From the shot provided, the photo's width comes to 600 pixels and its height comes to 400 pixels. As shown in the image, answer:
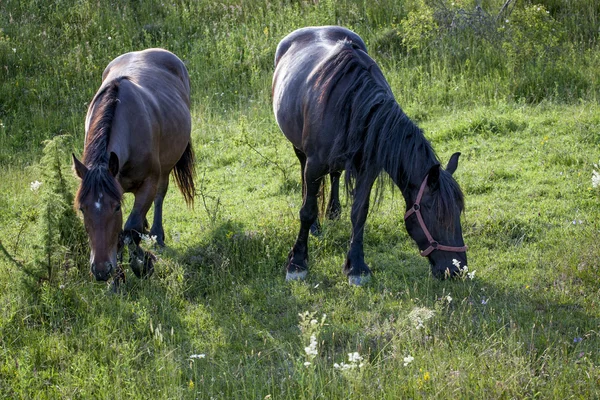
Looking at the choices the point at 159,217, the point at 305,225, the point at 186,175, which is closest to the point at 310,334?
the point at 305,225

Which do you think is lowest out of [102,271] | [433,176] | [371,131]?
[102,271]

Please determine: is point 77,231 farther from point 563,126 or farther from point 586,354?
point 563,126

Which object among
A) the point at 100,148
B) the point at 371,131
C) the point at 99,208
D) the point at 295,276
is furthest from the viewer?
the point at 295,276

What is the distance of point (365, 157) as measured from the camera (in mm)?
5488

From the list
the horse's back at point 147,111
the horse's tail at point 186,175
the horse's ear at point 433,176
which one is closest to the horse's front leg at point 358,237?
the horse's ear at point 433,176

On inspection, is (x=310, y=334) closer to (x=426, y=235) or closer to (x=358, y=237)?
(x=426, y=235)

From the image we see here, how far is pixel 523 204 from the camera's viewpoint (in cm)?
719

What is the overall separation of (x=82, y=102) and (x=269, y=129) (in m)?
3.58

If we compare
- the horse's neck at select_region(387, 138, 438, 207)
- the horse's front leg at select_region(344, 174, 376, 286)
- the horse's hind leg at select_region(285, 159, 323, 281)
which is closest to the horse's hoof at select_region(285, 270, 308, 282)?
the horse's hind leg at select_region(285, 159, 323, 281)

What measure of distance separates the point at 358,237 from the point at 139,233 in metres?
1.91

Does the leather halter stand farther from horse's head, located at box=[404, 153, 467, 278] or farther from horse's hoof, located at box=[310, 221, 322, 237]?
horse's hoof, located at box=[310, 221, 322, 237]

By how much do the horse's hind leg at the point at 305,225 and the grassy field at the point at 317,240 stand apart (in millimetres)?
166

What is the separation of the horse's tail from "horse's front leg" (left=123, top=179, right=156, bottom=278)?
1.54 m

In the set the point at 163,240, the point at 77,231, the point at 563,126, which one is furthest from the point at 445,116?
the point at 77,231
